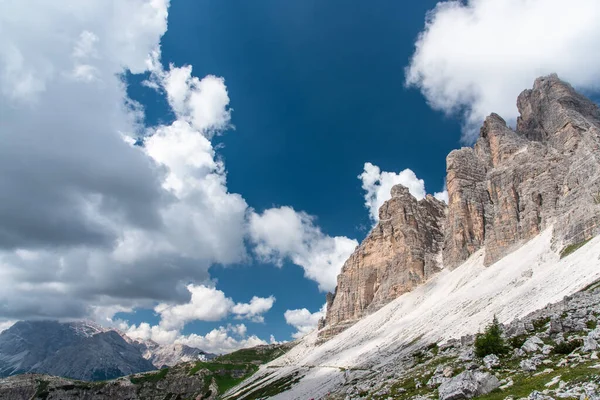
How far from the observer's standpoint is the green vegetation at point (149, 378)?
185250 mm

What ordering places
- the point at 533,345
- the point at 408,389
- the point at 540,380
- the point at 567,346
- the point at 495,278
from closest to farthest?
the point at 540,380 < the point at 567,346 < the point at 533,345 < the point at 408,389 < the point at 495,278

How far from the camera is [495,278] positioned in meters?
107

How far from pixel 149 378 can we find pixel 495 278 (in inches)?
6618

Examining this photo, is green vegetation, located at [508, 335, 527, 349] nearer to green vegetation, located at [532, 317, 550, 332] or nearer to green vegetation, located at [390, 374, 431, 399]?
green vegetation, located at [532, 317, 550, 332]

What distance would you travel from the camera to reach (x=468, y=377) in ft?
69.7

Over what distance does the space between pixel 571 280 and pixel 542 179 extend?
297ft

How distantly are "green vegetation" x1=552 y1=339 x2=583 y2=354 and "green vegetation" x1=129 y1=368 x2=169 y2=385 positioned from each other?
200 metres

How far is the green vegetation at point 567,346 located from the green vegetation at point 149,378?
20001 centimetres

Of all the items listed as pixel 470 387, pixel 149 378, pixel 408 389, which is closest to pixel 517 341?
pixel 408 389

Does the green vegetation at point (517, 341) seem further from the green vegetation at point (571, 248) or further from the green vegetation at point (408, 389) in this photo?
the green vegetation at point (571, 248)

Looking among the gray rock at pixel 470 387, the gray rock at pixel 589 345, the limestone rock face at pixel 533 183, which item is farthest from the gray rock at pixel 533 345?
the limestone rock face at pixel 533 183

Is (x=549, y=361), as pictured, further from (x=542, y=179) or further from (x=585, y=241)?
(x=542, y=179)

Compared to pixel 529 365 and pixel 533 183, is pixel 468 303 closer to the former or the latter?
pixel 533 183

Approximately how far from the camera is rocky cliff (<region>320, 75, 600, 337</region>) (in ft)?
371
